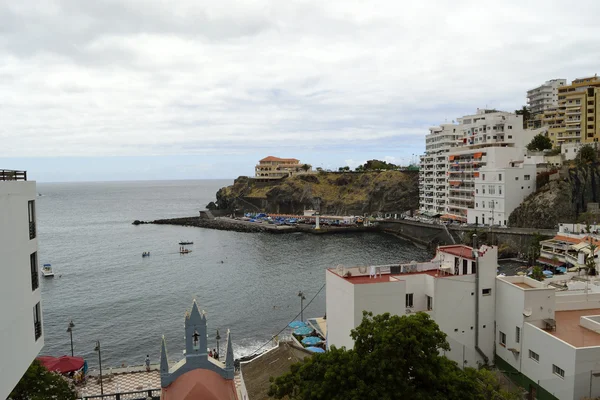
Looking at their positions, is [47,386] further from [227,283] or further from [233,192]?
[233,192]

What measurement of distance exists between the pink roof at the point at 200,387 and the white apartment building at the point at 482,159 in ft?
191

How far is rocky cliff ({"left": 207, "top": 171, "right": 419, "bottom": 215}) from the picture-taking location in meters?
106

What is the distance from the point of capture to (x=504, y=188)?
219ft

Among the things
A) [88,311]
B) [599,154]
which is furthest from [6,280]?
[599,154]

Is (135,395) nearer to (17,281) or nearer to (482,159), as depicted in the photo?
(17,281)

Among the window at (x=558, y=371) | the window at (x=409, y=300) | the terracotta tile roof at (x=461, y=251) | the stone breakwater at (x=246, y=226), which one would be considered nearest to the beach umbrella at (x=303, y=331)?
the window at (x=409, y=300)

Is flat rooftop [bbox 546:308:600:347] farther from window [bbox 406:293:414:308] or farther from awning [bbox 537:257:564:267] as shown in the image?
awning [bbox 537:257:564:267]

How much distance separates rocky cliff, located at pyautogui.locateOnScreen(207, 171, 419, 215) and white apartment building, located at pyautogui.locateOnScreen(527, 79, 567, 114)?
3588cm

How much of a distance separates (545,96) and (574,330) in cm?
10767

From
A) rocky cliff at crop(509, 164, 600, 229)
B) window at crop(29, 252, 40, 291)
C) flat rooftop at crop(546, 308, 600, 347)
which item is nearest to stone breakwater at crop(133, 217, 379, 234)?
rocky cliff at crop(509, 164, 600, 229)

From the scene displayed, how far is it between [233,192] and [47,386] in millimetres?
113266

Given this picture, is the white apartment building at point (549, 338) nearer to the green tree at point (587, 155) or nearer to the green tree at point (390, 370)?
the green tree at point (390, 370)

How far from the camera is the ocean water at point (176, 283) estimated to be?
38.6 metres

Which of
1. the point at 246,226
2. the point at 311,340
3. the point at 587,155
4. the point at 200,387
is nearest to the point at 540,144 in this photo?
the point at 587,155
